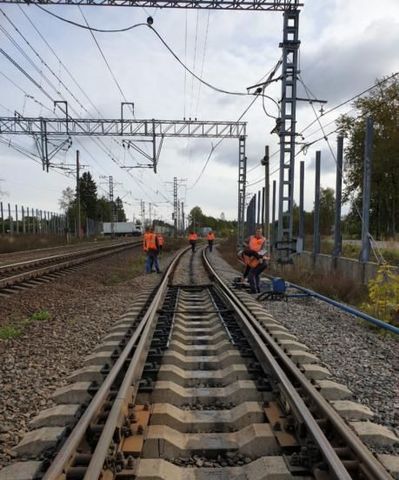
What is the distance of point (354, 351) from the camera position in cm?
717

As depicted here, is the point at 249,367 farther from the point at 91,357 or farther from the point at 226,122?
the point at 226,122

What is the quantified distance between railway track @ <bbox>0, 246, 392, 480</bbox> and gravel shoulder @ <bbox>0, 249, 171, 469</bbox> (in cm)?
25

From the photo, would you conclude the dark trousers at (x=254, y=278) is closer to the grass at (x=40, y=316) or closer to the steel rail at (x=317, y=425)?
the grass at (x=40, y=316)

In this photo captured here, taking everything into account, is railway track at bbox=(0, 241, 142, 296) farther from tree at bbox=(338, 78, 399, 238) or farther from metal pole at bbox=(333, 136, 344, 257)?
tree at bbox=(338, 78, 399, 238)

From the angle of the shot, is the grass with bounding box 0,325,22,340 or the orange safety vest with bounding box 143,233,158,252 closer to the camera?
the grass with bounding box 0,325,22,340

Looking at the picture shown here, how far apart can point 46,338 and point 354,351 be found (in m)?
4.79

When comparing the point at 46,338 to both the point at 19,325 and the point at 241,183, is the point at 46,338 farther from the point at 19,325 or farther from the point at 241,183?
the point at 241,183

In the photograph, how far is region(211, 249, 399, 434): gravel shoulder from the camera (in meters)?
5.11

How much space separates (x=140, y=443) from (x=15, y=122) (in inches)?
1182

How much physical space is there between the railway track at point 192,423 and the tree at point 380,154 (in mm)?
33339

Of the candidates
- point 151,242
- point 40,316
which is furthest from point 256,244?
point 151,242

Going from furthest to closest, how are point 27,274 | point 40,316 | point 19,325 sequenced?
point 27,274 → point 40,316 → point 19,325

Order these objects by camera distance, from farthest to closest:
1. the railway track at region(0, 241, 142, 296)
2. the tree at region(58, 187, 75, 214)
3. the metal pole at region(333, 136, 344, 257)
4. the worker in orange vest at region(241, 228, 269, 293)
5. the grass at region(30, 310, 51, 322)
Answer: the tree at region(58, 187, 75, 214)
the metal pole at region(333, 136, 344, 257)
the worker in orange vest at region(241, 228, 269, 293)
the railway track at region(0, 241, 142, 296)
the grass at region(30, 310, 51, 322)

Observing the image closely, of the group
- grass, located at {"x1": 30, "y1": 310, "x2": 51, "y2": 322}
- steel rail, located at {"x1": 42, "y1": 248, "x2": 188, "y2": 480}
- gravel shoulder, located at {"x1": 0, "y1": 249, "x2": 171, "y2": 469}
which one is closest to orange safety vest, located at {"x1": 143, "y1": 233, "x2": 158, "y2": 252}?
gravel shoulder, located at {"x1": 0, "y1": 249, "x2": 171, "y2": 469}
